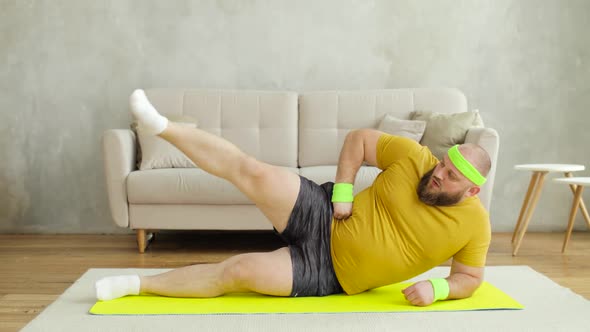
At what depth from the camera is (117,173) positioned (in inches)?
138

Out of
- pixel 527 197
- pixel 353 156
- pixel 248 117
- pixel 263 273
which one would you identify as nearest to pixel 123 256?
pixel 248 117

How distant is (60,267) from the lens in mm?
3150

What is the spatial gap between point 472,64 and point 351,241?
2.58 metres

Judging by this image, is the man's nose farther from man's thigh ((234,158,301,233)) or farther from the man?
man's thigh ((234,158,301,233))

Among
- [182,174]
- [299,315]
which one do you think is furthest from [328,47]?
[299,315]

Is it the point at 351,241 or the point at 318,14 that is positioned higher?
the point at 318,14

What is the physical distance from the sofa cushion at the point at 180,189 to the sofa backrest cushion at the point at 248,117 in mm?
586

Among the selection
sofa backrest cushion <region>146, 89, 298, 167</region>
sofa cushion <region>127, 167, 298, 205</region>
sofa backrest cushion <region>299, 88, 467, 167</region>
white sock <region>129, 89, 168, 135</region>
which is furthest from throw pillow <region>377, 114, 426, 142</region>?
white sock <region>129, 89, 168, 135</region>

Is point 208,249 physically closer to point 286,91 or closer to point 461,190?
point 286,91

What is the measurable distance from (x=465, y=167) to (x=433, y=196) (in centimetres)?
16

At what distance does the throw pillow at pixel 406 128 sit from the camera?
12.0 feet

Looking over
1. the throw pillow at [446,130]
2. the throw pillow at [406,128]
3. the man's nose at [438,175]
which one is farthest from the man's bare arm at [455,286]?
the throw pillow at [406,128]

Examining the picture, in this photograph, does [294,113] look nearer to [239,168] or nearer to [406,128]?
[406,128]

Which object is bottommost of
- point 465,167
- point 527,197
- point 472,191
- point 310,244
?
point 527,197
